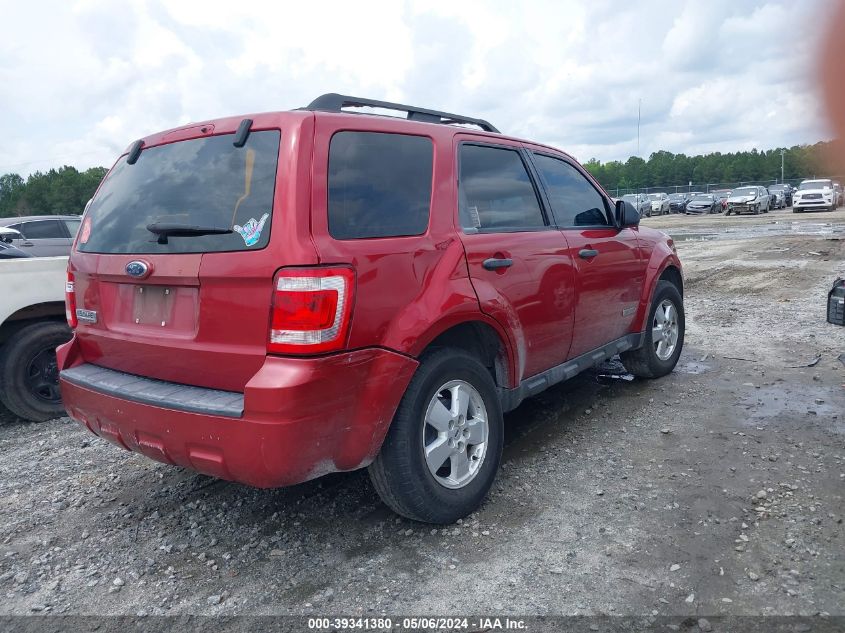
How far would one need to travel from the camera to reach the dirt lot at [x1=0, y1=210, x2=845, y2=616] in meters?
2.69

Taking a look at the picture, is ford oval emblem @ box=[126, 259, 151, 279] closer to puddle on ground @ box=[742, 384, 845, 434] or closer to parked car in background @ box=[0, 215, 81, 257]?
puddle on ground @ box=[742, 384, 845, 434]

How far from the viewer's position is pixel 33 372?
203 inches

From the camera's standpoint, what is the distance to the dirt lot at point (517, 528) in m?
2.69

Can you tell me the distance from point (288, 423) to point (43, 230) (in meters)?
13.1

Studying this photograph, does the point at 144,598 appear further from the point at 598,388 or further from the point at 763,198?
the point at 763,198

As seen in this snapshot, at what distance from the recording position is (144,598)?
2.77 meters

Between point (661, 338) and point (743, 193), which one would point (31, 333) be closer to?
point (661, 338)

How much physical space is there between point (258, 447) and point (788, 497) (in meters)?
2.68

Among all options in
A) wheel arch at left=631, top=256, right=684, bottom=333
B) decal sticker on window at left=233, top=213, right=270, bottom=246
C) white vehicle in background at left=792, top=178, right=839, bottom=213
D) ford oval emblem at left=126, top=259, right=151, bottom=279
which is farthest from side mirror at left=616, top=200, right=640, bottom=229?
white vehicle in background at left=792, top=178, right=839, bottom=213

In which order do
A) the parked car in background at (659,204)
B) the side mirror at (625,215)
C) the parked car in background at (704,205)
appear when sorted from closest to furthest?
the side mirror at (625,215) < the parked car in background at (704,205) < the parked car in background at (659,204)

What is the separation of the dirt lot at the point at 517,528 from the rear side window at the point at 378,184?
1492 mm

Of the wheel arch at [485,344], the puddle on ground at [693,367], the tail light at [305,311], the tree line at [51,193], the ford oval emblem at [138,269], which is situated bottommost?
the puddle on ground at [693,367]

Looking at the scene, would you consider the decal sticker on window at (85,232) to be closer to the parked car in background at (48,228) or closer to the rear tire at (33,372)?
the rear tire at (33,372)

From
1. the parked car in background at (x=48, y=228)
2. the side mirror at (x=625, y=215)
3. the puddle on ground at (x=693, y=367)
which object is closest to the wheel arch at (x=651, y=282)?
the side mirror at (x=625, y=215)
